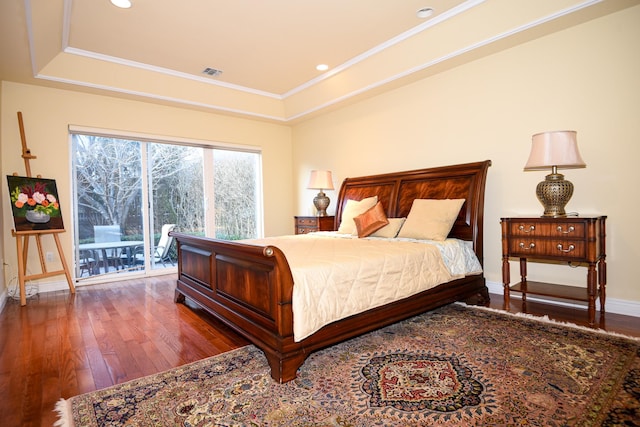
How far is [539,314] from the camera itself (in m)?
2.87

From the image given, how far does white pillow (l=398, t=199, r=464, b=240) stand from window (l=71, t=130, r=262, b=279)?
3415 millimetres

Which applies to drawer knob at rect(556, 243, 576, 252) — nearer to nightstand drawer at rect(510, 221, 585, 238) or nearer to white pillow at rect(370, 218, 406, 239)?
nightstand drawer at rect(510, 221, 585, 238)

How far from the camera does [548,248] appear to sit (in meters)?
2.81

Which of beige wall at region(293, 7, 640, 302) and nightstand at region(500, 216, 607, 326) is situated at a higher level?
beige wall at region(293, 7, 640, 302)

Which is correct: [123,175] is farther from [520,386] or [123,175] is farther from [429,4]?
[520,386]

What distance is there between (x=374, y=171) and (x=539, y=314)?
266 cm

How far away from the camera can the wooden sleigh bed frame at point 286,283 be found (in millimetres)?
1942

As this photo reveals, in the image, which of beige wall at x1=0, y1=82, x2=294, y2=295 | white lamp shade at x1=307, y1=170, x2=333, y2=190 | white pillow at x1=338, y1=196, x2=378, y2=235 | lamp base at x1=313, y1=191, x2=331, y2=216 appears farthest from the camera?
lamp base at x1=313, y1=191, x2=331, y2=216

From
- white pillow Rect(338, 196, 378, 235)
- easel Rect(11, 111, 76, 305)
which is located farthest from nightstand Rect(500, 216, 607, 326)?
easel Rect(11, 111, 76, 305)

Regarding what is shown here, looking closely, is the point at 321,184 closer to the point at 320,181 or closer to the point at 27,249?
the point at 320,181

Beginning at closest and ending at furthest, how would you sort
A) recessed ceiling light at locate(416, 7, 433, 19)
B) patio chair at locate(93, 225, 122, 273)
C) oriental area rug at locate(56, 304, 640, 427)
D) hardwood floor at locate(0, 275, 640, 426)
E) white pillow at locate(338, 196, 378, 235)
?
oriental area rug at locate(56, 304, 640, 427) → hardwood floor at locate(0, 275, 640, 426) → recessed ceiling light at locate(416, 7, 433, 19) → white pillow at locate(338, 196, 378, 235) → patio chair at locate(93, 225, 122, 273)

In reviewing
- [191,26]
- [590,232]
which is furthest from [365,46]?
[590,232]

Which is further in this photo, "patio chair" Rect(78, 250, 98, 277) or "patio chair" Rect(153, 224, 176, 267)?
"patio chair" Rect(153, 224, 176, 267)

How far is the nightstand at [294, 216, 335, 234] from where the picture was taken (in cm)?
509
